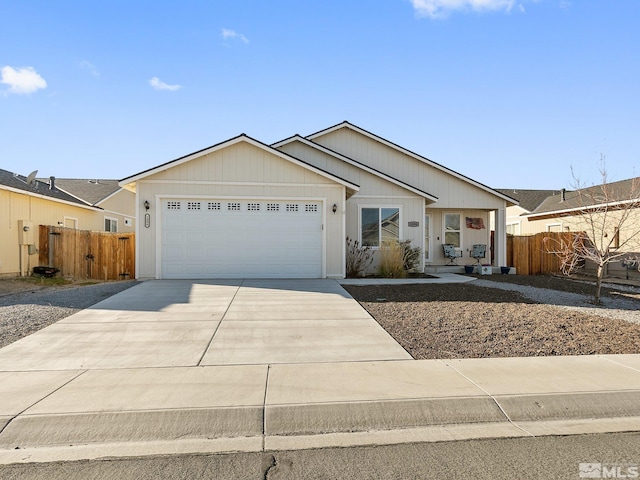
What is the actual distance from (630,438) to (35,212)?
777 inches

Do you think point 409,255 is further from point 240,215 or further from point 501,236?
point 240,215

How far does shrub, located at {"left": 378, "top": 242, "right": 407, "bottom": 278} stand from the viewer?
14.1 meters

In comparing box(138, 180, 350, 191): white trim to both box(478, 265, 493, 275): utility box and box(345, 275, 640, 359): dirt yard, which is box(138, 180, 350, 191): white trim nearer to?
box(345, 275, 640, 359): dirt yard

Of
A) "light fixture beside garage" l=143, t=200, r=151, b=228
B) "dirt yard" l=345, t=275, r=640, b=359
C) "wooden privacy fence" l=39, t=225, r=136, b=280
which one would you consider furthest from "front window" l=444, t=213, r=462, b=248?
"wooden privacy fence" l=39, t=225, r=136, b=280

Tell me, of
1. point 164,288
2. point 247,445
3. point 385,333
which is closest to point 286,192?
point 164,288

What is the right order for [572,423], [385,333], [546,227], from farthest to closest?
[546,227]
[385,333]
[572,423]

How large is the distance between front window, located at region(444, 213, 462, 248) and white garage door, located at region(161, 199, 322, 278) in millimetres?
7307

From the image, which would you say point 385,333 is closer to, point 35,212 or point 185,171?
point 185,171

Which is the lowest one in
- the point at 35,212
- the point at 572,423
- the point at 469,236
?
the point at 572,423

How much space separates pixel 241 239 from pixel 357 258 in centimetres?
435

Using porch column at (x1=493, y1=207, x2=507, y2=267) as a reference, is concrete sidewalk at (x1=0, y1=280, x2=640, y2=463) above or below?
below

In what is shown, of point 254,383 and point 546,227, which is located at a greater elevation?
point 546,227

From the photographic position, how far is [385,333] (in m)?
6.60

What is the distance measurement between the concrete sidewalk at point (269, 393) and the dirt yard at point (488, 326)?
1.40 ft
